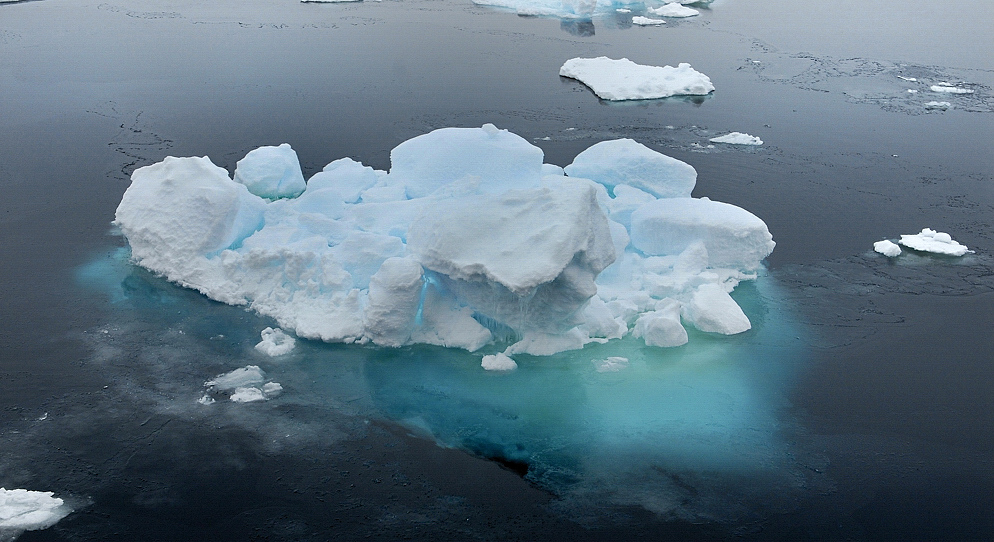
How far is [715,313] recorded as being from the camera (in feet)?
34.0

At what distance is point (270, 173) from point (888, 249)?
937 cm

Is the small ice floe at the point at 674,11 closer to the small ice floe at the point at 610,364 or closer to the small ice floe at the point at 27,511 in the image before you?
the small ice floe at the point at 610,364

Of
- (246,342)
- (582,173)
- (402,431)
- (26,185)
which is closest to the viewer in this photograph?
(402,431)

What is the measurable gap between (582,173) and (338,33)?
13139 mm

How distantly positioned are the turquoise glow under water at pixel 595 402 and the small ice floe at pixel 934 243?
3.18 m

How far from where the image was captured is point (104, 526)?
7.34 meters

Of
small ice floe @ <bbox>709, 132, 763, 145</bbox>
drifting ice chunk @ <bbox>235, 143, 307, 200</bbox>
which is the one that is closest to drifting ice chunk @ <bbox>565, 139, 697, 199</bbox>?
small ice floe @ <bbox>709, 132, 763, 145</bbox>

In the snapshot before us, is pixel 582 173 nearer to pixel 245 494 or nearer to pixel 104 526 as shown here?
pixel 245 494

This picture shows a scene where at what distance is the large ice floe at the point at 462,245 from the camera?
9555 mm

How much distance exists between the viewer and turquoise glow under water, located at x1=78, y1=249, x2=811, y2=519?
316 inches

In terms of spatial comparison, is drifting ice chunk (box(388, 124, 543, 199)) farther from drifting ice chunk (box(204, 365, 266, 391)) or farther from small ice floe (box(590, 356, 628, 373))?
drifting ice chunk (box(204, 365, 266, 391))

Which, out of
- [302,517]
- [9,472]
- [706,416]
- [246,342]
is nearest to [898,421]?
[706,416]

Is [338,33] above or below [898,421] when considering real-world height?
above

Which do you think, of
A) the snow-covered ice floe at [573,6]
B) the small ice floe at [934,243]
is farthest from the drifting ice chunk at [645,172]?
the snow-covered ice floe at [573,6]
